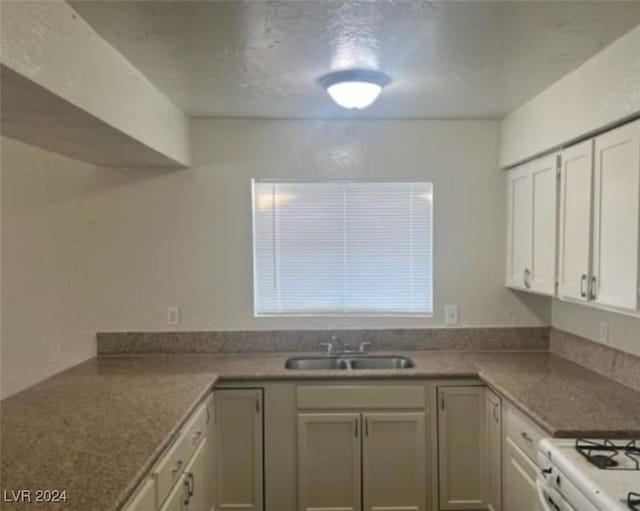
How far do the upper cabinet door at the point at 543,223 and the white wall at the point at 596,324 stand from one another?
0.33m

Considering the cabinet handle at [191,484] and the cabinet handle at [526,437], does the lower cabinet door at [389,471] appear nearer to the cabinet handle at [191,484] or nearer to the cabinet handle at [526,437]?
the cabinet handle at [526,437]

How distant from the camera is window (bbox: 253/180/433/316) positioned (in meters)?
3.50

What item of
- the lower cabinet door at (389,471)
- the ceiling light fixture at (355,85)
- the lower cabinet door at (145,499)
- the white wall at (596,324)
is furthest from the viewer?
the lower cabinet door at (389,471)

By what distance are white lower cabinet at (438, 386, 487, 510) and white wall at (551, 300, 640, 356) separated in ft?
2.29

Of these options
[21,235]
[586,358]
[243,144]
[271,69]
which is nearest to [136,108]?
[271,69]

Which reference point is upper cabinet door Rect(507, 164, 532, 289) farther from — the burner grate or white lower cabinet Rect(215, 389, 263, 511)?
white lower cabinet Rect(215, 389, 263, 511)

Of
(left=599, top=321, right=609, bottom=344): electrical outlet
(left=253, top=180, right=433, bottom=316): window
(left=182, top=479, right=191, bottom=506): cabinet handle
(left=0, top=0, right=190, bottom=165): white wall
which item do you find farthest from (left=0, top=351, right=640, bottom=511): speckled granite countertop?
(left=0, top=0, right=190, bottom=165): white wall

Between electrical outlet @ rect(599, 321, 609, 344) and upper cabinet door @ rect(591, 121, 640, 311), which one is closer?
upper cabinet door @ rect(591, 121, 640, 311)

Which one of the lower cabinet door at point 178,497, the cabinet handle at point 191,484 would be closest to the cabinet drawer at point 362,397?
the cabinet handle at point 191,484

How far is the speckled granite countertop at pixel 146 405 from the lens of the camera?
161cm

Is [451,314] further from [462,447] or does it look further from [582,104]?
[582,104]

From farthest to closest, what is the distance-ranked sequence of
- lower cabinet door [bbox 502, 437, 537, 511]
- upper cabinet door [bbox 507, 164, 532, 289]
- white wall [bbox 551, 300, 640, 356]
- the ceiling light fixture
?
1. upper cabinet door [bbox 507, 164, 532, 289]
2. white wall [bbox 551, 300, 640, 356]
3. the ceiling light fixture
4. lower cabinet door [bbox 502, 437, 537, 511]

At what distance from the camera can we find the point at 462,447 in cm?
295

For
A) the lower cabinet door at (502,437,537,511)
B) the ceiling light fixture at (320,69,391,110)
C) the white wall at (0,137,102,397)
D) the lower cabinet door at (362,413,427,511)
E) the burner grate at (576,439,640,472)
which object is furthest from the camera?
the white wall at (0,137,102,397)
